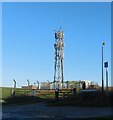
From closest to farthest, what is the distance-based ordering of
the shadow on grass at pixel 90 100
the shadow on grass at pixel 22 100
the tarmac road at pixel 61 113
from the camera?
the tarmac road at pixel 61 113
the shadow on grass at pixel 90 100
the shadow on grass at pixel 22 100

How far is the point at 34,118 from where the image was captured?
21.0 meters

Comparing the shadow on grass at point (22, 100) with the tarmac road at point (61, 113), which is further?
the shadow on grass at point (22, 100)

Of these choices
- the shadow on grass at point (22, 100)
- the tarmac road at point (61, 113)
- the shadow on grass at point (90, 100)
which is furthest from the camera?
the shadow on grass at point (22, 100)

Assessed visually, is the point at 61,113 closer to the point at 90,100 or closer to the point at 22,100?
the point at 90,100

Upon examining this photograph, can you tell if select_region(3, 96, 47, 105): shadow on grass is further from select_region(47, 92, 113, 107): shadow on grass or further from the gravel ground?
the gravel ground

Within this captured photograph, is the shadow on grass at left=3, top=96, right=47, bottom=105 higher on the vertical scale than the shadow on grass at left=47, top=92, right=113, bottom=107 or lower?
lower

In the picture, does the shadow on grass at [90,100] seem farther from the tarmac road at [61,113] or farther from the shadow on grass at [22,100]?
the shadow on grass at [22,100]

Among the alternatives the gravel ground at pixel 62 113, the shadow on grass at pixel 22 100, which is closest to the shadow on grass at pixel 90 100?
the gravel ground at pixel 62 113

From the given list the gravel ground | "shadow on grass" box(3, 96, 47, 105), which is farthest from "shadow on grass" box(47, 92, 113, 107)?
"shadow on grass" box(3, 96, 47, 105)

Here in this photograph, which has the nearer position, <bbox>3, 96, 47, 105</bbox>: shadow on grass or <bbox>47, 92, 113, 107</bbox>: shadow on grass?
<bbox>47, 92, 113, 107</bbox>: shadow on grass

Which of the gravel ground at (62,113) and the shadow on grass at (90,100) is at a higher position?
the shadow on grass at (90,100)

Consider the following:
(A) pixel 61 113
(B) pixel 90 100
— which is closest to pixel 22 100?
(B) pixel 90 100

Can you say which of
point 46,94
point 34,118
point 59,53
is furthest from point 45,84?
point 34,118

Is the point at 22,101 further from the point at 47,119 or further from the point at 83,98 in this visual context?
the point at 47,119
